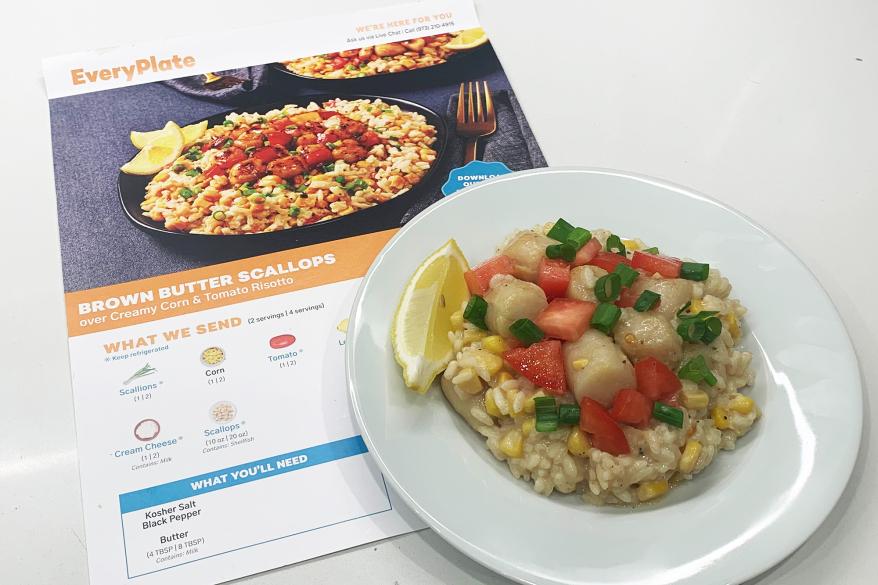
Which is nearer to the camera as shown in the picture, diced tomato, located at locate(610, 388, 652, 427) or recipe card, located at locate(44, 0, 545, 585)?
diced tomato, located at locate(610, 388, 652, 427)

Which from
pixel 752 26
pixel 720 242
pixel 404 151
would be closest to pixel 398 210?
pixel 404 151

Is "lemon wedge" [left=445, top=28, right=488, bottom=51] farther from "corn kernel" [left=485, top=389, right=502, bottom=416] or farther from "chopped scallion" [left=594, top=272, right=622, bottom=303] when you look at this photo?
"corn kernel" [left=485, top=389, right=502, bottom=416]

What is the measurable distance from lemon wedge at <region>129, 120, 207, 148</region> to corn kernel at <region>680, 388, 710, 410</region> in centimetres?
191

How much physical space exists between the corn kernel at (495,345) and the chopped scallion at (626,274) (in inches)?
13.5

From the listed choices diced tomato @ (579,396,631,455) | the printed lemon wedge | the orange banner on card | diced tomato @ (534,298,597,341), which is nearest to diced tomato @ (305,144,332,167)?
the orange banner on card

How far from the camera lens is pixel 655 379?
1.57m

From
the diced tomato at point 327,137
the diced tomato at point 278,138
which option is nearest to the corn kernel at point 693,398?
the diced tomato at point 327,137

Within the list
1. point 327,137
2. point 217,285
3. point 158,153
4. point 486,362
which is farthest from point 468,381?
point 158,153

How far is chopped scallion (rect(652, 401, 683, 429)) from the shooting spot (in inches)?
60.8

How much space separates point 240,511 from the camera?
164 centimetres

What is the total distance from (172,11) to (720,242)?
2484 mm

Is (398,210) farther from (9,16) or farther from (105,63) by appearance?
(9,16)

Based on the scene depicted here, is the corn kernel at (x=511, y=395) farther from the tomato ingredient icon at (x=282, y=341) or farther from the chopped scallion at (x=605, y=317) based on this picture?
the tomato ingredient icon at (x=282, y=341)

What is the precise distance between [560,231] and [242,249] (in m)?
1.04
